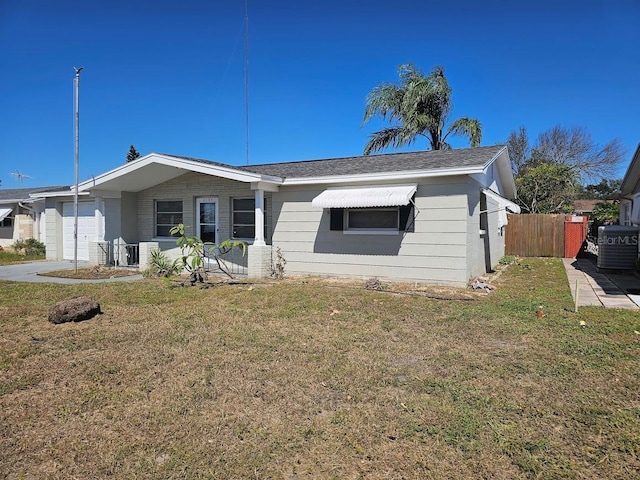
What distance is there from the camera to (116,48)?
16031 millimetres

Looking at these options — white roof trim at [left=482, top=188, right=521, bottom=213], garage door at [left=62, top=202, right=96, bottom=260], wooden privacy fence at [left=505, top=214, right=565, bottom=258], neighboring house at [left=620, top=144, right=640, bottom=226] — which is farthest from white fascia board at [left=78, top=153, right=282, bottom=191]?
wooden privacy fence at [left=505, top=214, right=565, bottom=258]

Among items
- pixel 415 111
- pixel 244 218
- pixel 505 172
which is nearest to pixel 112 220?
pixel 244 218

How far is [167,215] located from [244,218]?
141 inches

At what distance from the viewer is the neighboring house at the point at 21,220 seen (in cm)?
2214

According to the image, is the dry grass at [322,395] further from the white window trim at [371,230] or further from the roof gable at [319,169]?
the roof gable at [319,169]

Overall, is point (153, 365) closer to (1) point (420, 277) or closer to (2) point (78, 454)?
(2) point (78, 454)

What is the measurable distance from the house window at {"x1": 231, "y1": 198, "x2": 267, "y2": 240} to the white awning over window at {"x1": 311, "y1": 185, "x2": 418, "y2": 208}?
2744mm

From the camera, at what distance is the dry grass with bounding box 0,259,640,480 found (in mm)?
3047

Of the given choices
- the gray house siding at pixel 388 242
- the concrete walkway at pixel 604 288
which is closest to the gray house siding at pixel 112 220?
the gray house siding at pixel 388 242

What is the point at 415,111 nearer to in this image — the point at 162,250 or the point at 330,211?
the point at 330,211

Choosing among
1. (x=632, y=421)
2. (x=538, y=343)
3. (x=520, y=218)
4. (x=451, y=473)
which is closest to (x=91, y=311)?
(x=451, y=473)

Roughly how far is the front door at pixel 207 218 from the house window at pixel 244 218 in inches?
28.1

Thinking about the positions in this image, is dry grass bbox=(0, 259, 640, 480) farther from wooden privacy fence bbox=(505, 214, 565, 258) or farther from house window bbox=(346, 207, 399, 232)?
wooden privacy fence bbox=(505, 214, 565, 258)

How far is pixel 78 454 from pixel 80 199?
17.3 metres
